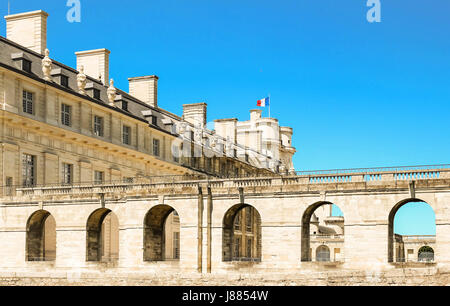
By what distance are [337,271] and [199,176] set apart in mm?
28228

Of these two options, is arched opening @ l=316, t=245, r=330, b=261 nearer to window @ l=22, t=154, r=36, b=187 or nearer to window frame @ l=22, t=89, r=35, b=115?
window @ l=22, t=154, r=36, b=187

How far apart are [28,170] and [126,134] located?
36.3ft

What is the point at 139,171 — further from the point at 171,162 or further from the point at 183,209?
the point at 183,209

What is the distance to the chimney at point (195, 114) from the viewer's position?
71.5 meters

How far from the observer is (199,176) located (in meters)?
63.9

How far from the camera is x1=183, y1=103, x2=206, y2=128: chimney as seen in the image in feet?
235

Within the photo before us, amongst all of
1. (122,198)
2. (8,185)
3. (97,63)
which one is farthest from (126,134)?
(122,198)

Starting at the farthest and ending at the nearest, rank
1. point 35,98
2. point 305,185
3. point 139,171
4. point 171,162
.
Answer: point 171,162 → point 139,171 → point 35,98 → point 305,185

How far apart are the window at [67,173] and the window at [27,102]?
179 inches

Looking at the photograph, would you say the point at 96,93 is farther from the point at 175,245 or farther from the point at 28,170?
the point at 175,245

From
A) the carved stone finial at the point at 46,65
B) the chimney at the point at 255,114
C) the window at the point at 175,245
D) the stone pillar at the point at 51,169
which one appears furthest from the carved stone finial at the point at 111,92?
the chimney at the point at 255,114

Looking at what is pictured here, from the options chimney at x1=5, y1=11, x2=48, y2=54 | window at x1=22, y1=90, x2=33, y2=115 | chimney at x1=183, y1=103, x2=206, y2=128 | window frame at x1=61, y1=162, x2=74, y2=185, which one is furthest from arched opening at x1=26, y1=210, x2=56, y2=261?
chimney at x1=183, y1=103, x2=206, y2=128

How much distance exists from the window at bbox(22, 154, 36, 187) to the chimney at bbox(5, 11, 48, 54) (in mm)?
8815
